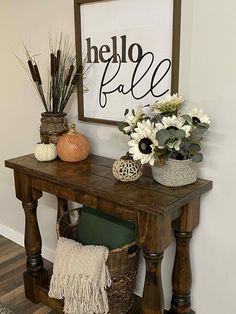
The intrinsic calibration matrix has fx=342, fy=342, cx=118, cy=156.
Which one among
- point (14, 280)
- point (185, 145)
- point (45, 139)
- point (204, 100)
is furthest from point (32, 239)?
point (204, 100)

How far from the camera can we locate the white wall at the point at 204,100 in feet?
4.45

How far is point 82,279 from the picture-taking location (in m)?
1.51

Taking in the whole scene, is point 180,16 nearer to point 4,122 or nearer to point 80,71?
point 80,71

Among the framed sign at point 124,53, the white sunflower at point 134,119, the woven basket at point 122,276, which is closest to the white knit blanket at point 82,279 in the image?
the woven basket at point 122,276

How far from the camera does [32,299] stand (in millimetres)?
1995

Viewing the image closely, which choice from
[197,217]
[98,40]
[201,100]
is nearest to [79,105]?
[98,40]

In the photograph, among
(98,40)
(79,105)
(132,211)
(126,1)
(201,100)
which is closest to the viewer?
(132,211)

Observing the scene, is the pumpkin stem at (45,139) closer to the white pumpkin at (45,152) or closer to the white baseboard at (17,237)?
the white pumpkin at (45,152)

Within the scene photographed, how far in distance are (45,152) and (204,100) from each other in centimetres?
83

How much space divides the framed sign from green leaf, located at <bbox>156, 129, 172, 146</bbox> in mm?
300

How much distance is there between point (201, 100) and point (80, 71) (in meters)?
0.66

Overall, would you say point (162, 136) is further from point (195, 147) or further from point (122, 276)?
point (122, 276)

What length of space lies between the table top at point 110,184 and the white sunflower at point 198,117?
0.27 metres

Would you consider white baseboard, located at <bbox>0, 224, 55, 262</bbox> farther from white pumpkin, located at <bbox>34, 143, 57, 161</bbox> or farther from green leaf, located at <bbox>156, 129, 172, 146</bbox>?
green leaf, located at <bbox>156, 129, 172, 146</bbox>
